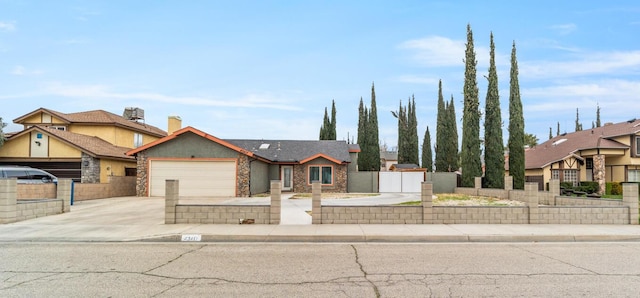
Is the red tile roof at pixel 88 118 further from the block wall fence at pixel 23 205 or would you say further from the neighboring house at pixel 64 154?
the block wall fence at pixel 23 205

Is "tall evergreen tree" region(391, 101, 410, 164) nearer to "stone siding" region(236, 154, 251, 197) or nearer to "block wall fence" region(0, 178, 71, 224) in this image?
"stone siding" region(236, 154, 251, 197)

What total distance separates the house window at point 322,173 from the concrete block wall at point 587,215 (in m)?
20.9

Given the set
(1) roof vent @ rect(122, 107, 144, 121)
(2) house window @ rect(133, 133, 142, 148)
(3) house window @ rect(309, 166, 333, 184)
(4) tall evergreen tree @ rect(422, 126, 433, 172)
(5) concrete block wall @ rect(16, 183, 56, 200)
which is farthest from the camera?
(4) tall evergreen tree @ rect(422, 126, 433, 172)

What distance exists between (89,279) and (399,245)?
22.1 feet

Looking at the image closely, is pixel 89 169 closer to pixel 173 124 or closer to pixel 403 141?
pixel 173 124

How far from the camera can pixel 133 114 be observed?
40.2 metres

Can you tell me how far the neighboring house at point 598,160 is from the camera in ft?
114

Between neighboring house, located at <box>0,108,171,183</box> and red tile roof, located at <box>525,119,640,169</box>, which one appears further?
red tile roof, located at <box>525,119,640,169</box>

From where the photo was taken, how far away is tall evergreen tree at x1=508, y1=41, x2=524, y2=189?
33.5 meters

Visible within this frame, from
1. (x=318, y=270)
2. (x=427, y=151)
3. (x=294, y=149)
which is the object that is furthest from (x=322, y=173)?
(x=427, y=151)

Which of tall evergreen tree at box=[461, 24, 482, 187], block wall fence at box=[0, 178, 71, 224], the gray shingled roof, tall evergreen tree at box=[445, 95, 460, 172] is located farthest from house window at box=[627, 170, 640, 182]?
block wall fence at box=[0, 178, 71, 224]

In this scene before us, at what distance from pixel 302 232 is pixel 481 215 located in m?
6.03

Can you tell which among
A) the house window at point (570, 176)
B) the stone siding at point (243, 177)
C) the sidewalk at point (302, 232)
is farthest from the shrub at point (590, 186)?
the stone siding at point (243, 177)

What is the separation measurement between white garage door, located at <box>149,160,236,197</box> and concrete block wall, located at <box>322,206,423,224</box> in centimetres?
1419
